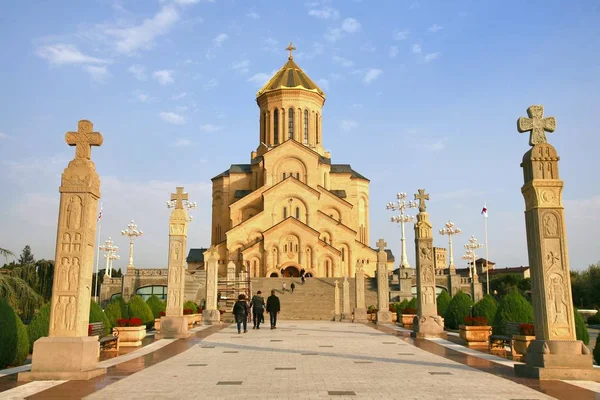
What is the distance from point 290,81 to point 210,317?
34940 mm

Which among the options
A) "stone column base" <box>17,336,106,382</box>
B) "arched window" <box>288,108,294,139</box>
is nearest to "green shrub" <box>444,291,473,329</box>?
"stone column base" <box>17,336,106,382</box>

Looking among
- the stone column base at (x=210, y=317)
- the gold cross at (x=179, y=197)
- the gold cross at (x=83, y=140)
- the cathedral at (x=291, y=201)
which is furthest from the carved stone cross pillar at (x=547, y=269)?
the cathedral at (x=291, y=201)

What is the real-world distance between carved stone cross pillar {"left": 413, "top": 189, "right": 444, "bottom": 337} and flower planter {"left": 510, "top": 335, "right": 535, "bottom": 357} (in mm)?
3775

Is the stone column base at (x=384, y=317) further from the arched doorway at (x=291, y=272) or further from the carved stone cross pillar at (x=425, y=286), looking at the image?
the arched doorway at (x=291, y=272)

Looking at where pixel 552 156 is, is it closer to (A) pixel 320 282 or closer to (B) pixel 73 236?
(B) pixel 73 236

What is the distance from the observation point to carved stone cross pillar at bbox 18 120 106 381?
25.9 ft

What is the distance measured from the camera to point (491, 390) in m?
6.95

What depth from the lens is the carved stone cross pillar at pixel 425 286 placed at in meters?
14.8

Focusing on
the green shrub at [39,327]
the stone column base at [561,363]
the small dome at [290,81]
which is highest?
the small dome at [290,81]

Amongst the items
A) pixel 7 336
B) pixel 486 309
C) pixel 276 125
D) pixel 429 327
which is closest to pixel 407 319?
pixel 486 309

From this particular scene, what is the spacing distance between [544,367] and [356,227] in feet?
138

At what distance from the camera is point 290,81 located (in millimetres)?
52406

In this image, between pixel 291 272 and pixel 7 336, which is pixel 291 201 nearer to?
pixel 291 272

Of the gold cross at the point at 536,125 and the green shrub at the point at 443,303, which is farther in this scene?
the green shrub at the point at 443,303
